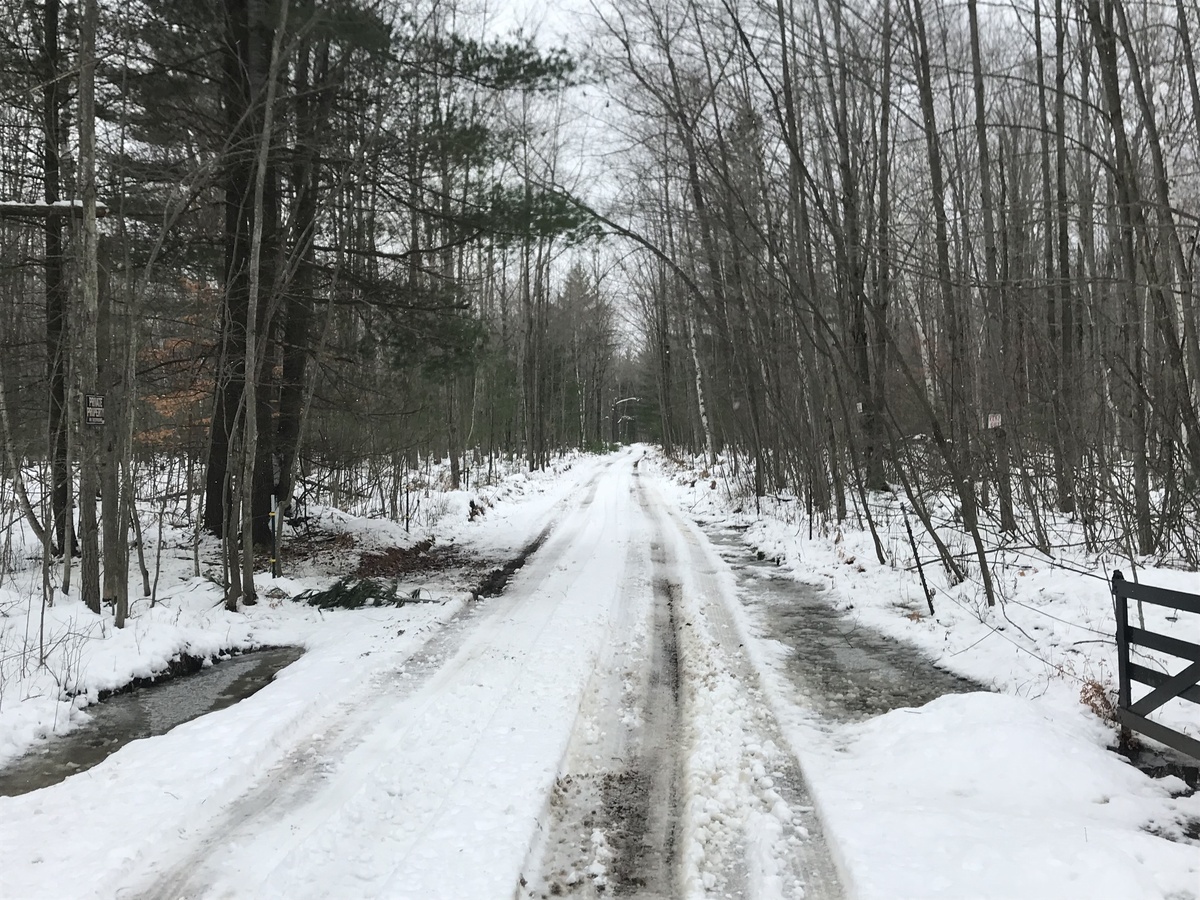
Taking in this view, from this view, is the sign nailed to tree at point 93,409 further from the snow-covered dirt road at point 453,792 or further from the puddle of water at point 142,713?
the snow-covered dirt road at point 453,792

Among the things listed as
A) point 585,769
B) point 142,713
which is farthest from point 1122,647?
point 142,713

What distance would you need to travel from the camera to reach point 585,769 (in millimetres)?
4234

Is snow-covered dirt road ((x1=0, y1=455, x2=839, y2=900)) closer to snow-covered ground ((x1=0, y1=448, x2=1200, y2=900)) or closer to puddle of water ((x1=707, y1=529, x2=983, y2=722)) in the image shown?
snow-covered ground ((x1=0, y1=448, x2=1200, y2=900))

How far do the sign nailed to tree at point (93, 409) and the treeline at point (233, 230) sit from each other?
3 cm

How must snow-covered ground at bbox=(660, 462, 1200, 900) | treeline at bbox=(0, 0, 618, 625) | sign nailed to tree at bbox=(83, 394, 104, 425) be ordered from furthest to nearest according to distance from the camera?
treeline at bbox=(0, 0, 618, 625) → sign nailed to tree at bbox=(83, 394, 104, 425) → snow-covered ground at bbox=(660, 462, 1200, 900)

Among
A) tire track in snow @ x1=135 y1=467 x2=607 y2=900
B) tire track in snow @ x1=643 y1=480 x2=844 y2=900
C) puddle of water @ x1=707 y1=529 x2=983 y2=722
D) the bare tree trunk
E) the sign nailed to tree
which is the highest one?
the bare tree trunk

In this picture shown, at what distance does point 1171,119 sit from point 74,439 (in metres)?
11.8

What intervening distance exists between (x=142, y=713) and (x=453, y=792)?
3034mm

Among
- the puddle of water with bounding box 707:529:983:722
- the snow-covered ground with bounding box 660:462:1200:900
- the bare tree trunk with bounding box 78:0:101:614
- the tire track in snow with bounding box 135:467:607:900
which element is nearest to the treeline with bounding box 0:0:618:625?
the bare tree trunk with bounding box 78:0:101:614

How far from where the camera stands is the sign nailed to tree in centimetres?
674

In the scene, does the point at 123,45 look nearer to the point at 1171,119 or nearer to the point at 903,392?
the point at 1171,119

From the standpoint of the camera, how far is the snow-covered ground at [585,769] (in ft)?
10.3

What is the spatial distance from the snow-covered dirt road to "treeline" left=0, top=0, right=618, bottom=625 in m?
3.36

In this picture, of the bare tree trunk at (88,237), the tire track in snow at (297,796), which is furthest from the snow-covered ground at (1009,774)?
the bare tree trunk at (88,237)
